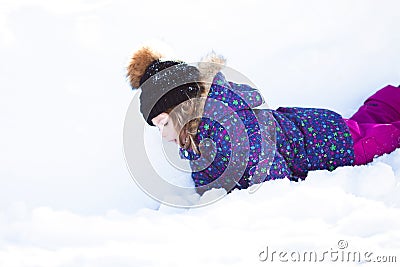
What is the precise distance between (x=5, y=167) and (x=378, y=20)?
53.1 inches

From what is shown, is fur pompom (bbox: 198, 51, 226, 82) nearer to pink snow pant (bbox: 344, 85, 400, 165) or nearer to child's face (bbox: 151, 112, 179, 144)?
child's face (bbox: 151, 112, 179, 144)

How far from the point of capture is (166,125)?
1546 mm

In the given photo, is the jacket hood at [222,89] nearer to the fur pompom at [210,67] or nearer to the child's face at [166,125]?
the fur pompom at [210,67]

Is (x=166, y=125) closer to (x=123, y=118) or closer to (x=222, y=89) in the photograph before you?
(x=222, y=89)

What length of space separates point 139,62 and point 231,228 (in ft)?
1.61

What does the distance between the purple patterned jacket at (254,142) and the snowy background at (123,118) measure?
0.33 ft

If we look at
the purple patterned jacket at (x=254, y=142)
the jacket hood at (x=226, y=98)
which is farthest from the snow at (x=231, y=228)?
the jacket hood at (x=226, y=98)

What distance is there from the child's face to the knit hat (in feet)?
0.04

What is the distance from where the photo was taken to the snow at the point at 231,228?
1.19 metres

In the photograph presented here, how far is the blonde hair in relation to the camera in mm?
1518

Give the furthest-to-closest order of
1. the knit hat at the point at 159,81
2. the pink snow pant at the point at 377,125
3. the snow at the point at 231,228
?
the pink snow pant at the point at 377,125 → the knit hat at the point at 159,81 → the snow at the point at 231,228

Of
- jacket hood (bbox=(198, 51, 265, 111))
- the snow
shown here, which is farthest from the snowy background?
jacket hood (bbox=(198, 51, 265, 111))

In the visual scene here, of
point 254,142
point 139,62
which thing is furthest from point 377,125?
point 139,62

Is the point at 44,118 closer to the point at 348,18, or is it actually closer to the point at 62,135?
the point at 62,135
